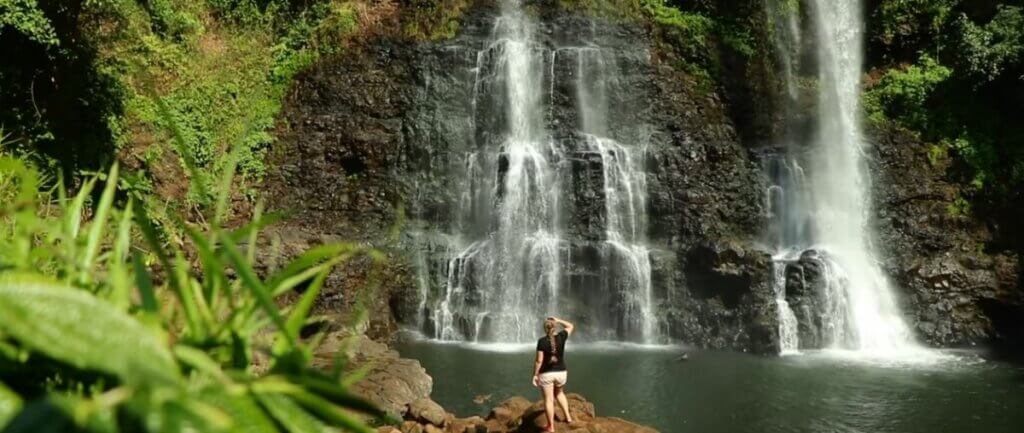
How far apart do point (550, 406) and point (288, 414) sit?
649 cm

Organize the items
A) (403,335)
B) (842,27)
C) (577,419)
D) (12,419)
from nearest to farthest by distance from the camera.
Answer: (12,419)
(577,419)
(403,335)
(842,27)

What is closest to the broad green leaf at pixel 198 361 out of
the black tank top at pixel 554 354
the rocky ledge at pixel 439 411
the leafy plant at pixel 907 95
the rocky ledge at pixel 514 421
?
the rocky ledge at pixel 439 411

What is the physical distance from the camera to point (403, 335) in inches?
630

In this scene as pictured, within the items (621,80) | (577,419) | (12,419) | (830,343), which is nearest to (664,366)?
(830,343)

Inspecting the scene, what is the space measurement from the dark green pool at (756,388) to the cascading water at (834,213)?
59.6 inches

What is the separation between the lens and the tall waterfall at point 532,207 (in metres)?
16.8

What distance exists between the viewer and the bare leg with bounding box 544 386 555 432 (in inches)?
283

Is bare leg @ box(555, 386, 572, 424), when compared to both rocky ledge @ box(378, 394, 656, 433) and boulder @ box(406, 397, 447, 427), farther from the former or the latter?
boulder @ box(406, 397, 447, 427)

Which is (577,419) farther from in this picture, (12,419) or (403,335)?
(403,335)

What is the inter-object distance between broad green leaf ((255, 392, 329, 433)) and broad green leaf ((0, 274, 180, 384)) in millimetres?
123

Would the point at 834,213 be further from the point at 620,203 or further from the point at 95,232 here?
the point at 95,232

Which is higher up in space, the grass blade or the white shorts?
the grass blade

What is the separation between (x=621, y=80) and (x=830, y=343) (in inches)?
362

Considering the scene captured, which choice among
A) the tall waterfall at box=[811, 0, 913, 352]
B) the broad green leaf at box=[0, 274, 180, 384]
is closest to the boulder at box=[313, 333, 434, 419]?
the broad green leaf at box=[0, 274, 180, 384]
